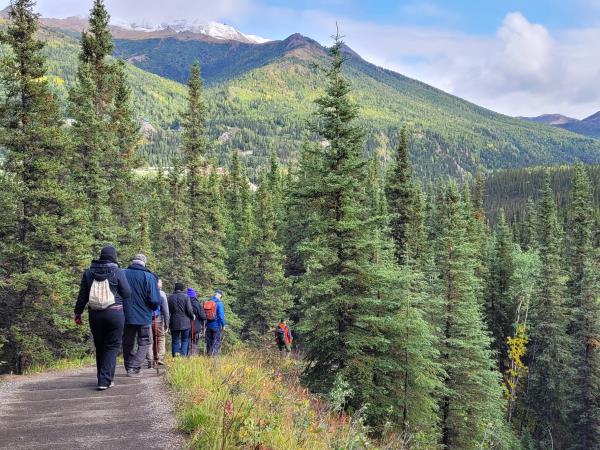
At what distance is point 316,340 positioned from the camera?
16562mm

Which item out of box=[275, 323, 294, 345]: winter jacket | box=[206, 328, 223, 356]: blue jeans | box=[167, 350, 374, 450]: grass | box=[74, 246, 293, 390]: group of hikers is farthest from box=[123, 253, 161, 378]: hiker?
box=[275, 323, 294, 345]: winter jacket

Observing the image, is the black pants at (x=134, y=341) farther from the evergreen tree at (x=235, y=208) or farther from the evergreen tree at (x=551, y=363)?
the evergreen tree at (x=551, y=363)

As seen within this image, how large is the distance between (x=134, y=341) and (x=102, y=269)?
2.33 m

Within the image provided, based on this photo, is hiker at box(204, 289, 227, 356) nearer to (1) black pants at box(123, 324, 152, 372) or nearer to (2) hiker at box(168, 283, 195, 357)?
(2) hiker at box(168, 283, 195, 357)

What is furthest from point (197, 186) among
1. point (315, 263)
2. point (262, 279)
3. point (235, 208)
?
point (235, 208)

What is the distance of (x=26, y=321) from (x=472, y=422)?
20.5m

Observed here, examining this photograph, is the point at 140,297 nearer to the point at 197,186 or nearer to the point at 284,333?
the point at 284,333

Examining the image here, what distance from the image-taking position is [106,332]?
7.16m

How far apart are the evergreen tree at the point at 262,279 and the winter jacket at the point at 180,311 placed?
24643 millimetres

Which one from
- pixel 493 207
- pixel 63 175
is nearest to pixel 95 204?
pixel 63 175

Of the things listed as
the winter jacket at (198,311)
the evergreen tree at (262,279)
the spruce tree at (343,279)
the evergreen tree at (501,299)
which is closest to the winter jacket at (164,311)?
the winter jacket at (198,311)

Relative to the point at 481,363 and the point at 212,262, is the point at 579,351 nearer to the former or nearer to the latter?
the point at 481,363

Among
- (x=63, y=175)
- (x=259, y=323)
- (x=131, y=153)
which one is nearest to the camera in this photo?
(x=63, y=175)

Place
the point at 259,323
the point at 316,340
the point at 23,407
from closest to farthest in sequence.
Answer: the point at 23,407 < the point at 316,340 < the point at 259,323
